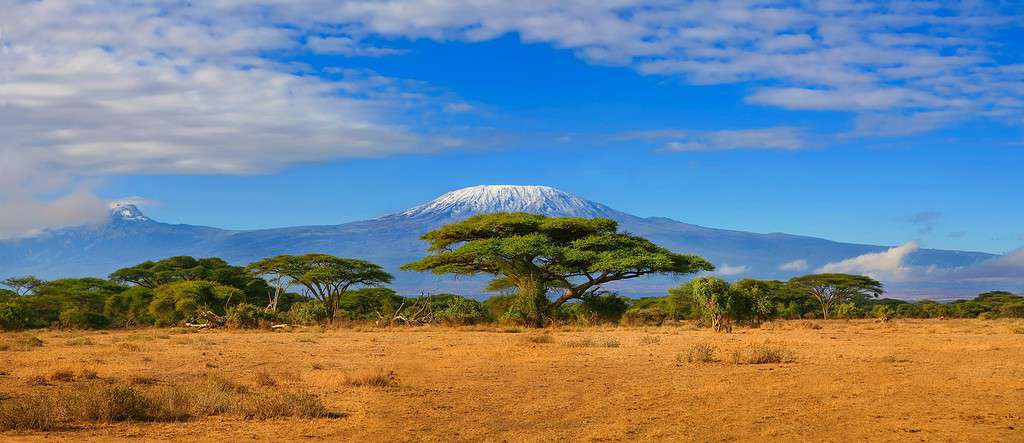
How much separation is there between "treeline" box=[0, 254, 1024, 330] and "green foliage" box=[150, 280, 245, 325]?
0.27 feet

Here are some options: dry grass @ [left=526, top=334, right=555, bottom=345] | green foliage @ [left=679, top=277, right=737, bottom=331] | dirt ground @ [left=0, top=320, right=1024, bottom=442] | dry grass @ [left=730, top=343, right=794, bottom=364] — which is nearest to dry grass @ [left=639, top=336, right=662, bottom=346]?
dirt ground @ [left=0, top=320, right=1024, bottom=442]

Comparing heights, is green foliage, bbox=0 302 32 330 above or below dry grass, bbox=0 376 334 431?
above

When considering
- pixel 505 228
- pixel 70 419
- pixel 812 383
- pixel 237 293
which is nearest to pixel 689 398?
pixel 812 383

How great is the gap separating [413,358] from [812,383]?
1091 cm

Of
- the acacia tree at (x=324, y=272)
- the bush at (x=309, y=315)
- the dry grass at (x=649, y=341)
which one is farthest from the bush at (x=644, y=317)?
the dry grass at (x=649, y=341)

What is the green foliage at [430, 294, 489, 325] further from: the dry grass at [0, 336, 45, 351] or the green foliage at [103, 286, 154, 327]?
the dry grass at [0, 336, 45, 351]

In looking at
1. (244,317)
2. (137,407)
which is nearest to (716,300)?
(244,317)

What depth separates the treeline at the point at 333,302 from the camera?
151 ft

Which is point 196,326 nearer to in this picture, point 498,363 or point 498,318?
point 498,318

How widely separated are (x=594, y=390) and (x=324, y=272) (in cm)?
4528

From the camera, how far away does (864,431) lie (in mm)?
12844

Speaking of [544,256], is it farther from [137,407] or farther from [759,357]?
[137,407]

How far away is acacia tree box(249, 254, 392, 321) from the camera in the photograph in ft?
199

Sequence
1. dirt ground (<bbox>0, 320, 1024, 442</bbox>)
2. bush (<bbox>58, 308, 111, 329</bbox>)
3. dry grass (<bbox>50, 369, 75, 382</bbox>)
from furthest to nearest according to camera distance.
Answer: bush (<bbox>58, 308, 111, 329</bbox>) → dry grass (<bbox>50, 369, 75, 382</bbox>) → dirt ground (<bbox>0, 320, 1024, 442</bbox>)
